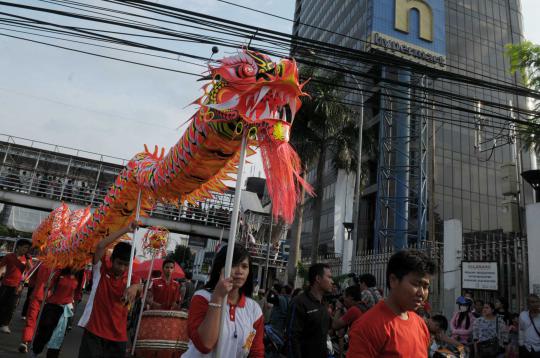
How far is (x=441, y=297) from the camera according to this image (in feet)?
31.4

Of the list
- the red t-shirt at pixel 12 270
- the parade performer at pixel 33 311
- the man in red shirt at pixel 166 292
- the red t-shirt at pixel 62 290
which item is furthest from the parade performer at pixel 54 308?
the red t-shirt at pixel 12 270

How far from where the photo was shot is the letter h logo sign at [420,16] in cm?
2622

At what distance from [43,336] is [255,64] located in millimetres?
4426

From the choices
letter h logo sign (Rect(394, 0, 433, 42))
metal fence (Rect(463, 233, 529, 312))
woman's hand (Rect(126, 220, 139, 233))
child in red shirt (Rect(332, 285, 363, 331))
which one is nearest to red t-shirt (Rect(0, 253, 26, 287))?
woman's hand (Rect(126, 220, 139, 233))

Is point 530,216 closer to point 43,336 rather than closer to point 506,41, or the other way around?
A: point 43,336

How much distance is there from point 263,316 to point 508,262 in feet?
22.6

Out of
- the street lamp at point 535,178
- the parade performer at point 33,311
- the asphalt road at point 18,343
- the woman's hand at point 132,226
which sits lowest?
the asphalt road at point 18,343

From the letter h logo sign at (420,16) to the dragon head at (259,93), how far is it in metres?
26.2

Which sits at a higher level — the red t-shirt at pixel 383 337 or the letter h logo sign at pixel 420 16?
the letter h logo sign at pixel 420 16

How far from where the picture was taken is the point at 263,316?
3234 millimetres

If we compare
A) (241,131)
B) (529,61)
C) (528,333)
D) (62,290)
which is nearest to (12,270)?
(62,290)

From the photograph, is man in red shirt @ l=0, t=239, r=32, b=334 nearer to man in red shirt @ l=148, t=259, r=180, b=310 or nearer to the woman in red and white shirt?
man in red shirt @ l=148, t=259, r=180, b=310

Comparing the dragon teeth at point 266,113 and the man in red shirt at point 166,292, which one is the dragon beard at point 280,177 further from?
the man in red shirt at point 166,292

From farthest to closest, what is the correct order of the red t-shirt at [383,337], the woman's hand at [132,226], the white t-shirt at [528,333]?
the white t-shirt at [528,333] < the woman's hand at [132,226] < the red t-shirt at [383,337]
